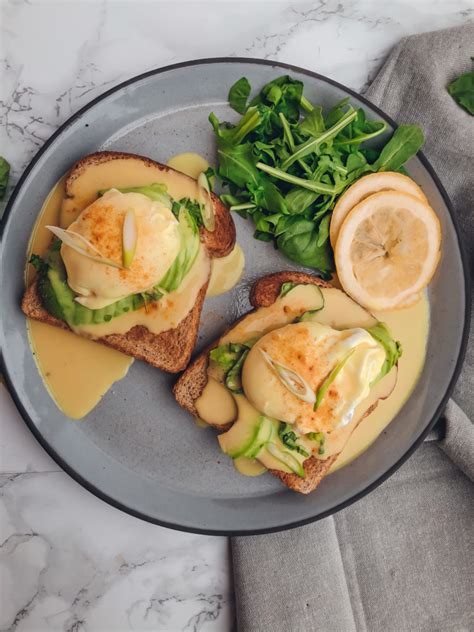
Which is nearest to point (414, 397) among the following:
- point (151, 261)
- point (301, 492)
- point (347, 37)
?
point (301, 492)

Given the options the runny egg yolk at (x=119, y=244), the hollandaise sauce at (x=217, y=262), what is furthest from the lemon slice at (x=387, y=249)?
the runny egg yolk at (x=119, y=244)

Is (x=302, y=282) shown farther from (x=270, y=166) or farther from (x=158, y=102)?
(x=158, y=102)

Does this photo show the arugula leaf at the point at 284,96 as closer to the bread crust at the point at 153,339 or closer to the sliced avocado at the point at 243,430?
the bread crust at the point at 153,339

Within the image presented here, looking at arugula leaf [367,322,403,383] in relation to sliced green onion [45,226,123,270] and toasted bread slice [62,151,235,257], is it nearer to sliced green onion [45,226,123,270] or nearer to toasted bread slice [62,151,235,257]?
toasted bread slice [62,151,235,257]

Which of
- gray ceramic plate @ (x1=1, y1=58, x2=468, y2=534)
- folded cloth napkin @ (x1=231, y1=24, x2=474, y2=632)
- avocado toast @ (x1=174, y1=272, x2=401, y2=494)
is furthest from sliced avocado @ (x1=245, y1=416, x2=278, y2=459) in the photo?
folded cloth napkin @ (x1=231, y1=24, x2=474, y2=632)

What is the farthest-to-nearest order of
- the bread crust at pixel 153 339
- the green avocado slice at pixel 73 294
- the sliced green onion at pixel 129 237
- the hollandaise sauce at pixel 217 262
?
the hollandaise sauce at pixel 217 262 < the bread crust at pixel 153 339 < the green avocado slice at pixel 73 294 < the sliced green onion at pixel 129 237

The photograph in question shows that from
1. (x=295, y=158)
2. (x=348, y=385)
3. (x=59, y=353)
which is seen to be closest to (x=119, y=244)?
(x=59, y=353)
